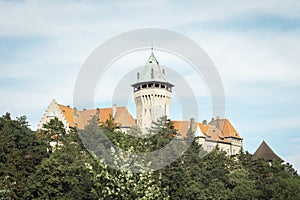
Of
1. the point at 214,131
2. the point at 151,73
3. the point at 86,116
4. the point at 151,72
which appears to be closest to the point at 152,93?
the point at 151,73

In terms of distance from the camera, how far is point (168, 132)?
4441 cm

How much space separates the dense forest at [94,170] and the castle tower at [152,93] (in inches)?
822

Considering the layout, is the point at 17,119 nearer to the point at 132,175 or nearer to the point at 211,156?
the point at 211,156

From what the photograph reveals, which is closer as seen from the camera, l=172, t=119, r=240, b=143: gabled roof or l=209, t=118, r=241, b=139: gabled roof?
l=172, t=119, r=240, b=143: gabled roof

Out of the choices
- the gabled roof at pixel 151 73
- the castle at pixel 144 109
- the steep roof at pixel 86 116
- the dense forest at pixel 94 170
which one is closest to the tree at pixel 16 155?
the dense forest at pixel 94 170

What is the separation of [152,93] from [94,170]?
43695mm

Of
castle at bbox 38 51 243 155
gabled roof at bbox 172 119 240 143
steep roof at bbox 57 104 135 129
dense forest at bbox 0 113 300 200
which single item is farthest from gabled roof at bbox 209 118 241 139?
dense forest at bbox 0 113 300 200

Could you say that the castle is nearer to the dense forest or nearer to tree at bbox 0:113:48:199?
the dense forest

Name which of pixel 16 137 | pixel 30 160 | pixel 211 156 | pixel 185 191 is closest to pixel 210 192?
pixel 185 191

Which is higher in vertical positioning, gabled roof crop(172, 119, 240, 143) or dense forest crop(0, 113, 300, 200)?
gabled roof crop(172, 119, 240, 143)

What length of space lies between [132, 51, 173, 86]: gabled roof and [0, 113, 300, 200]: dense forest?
2198 cm

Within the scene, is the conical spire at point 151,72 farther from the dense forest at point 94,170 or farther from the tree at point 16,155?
the tree at point 16,155

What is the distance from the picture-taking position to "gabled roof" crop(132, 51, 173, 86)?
69.4 metres

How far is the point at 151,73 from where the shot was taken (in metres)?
69.7
